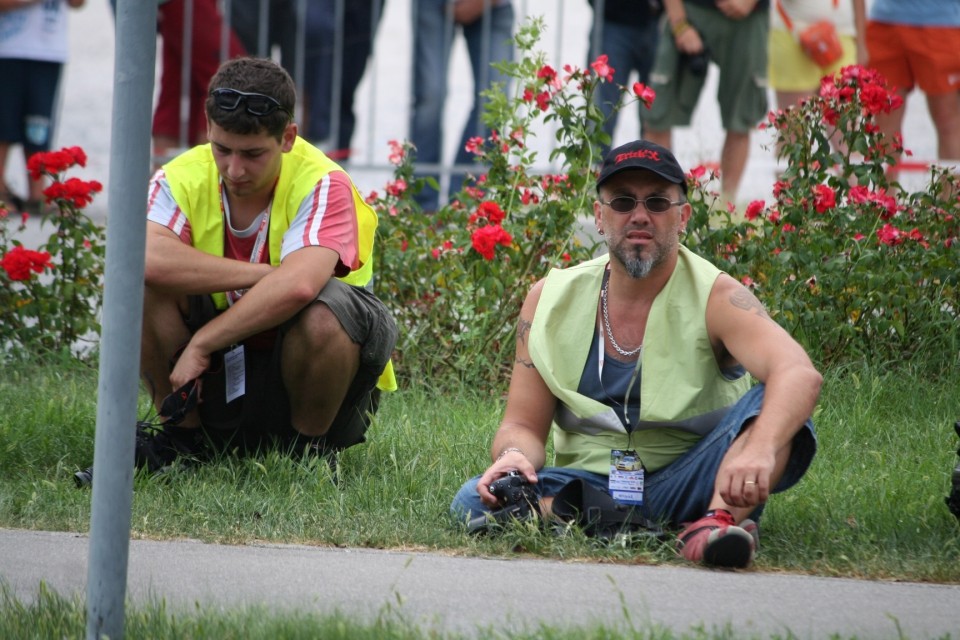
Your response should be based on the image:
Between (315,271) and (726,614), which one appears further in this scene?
(315,271)

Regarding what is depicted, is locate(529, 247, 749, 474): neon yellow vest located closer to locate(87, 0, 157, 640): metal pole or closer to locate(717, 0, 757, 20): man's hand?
locate(87, 0, 157, 640): metal pole

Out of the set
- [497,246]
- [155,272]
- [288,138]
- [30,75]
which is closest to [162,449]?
[155,272]

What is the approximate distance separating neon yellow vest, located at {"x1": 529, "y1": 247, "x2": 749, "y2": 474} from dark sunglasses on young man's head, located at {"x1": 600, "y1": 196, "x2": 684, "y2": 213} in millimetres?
180

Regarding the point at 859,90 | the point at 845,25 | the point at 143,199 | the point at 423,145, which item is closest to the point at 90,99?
the point at 423,145

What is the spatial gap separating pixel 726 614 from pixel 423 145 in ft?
21.6

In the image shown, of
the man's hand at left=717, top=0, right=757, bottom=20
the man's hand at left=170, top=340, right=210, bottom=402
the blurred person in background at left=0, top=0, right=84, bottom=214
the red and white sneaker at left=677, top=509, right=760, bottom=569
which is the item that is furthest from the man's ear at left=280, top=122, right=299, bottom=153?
the blurred person in background at left=0, top=0, right=84, bottom=214

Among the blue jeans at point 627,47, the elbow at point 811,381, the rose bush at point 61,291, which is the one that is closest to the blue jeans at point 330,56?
the blue jeans at point 627,47

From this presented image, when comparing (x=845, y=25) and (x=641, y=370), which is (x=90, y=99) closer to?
(x=845, y=25)

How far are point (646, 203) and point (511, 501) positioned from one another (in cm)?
95

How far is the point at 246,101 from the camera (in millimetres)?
4816

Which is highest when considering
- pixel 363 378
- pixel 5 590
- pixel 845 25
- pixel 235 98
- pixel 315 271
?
pixel 845 25

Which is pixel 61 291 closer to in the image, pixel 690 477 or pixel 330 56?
pixel 330 56

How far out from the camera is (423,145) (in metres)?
9.85

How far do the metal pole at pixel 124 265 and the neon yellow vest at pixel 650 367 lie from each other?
62.9 inches
